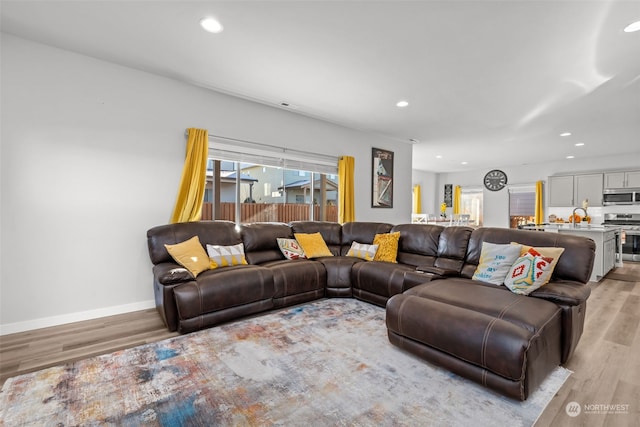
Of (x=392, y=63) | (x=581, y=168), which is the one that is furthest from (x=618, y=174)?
(x=392, y=63)

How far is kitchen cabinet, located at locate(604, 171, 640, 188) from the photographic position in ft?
23.0

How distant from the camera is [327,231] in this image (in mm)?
4422

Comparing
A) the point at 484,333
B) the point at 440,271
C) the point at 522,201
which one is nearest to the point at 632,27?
the point at 440,271

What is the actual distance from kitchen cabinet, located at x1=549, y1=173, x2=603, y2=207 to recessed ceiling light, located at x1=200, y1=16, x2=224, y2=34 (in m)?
9.39

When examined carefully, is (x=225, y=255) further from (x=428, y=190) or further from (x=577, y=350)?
(x=428, y=190)

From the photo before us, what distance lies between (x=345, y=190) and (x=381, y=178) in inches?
45.5

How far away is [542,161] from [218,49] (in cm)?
918

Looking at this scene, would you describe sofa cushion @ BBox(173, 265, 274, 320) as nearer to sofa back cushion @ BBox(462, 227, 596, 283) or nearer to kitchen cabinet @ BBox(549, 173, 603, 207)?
sofa back cushion @ BBox(462, 227, 596, 283)

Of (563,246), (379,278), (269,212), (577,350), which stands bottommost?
(577,350)

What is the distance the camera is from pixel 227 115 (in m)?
3.99

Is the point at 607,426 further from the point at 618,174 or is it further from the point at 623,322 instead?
the point at 618,174

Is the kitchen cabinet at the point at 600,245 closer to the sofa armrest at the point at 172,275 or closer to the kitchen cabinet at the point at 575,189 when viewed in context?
the kitchen cabinet at the point at 575,189

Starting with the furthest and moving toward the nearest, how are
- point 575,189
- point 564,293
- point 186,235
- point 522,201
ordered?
point 522,201
point 575,189
point 186,235
point 564,293

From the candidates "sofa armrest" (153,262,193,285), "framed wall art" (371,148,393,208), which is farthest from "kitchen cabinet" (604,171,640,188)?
"sofa armrest" (153,262,193,285)
